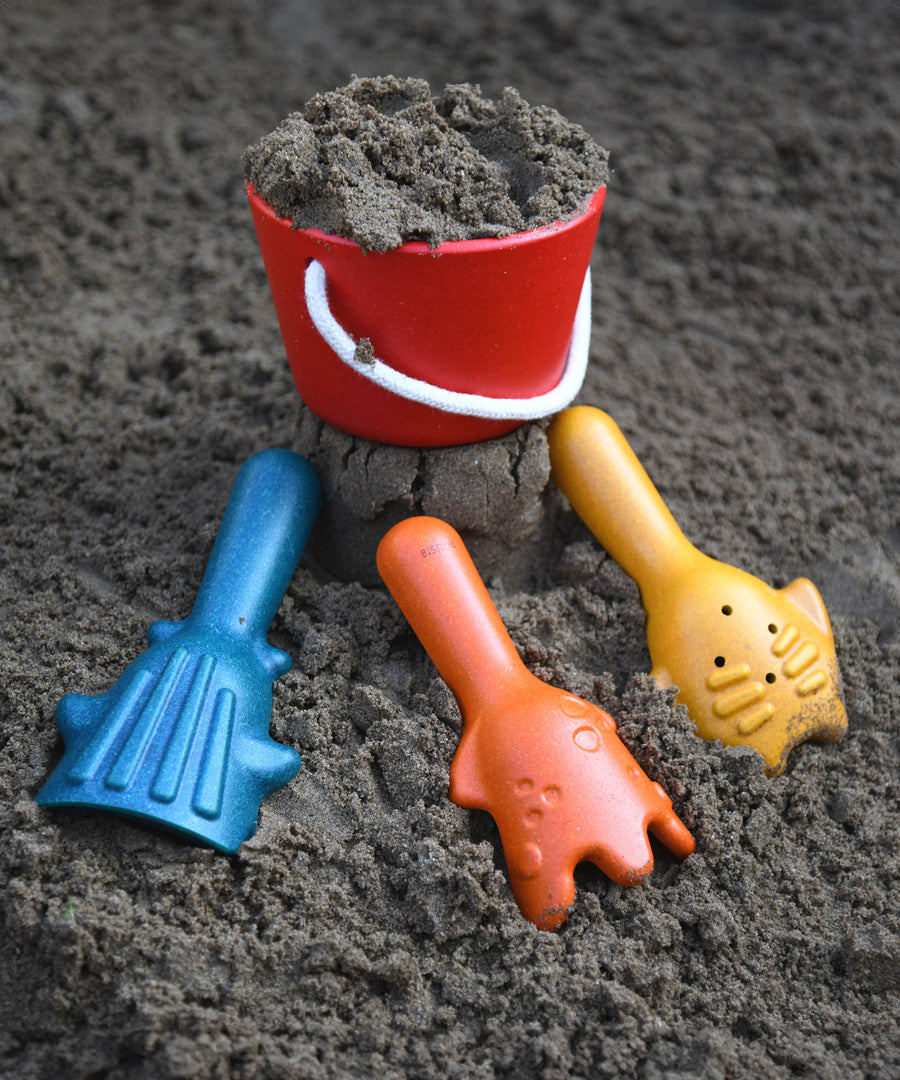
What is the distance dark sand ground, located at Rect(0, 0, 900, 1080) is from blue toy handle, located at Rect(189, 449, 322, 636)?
0.06 m

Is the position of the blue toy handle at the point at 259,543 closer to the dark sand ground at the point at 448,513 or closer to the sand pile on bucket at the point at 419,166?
the dark sand ground at the point at 448,513

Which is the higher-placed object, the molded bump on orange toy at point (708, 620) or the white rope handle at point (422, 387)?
the white rope handle at point (422, 387)

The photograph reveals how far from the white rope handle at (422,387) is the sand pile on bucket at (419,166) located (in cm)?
8

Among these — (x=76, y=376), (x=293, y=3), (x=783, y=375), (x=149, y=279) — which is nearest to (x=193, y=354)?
(x=76, y=376)

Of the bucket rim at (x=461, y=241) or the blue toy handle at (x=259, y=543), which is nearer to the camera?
the bucket rim at (x=461, y=241)

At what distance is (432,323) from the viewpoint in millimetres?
1073

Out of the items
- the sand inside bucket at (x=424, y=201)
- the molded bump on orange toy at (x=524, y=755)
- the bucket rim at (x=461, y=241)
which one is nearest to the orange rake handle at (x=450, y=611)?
the molded bump on orange toy at (x=524, y=755)

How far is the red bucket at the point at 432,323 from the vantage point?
104cm

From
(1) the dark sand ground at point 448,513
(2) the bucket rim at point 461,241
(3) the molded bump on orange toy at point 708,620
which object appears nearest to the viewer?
(1) the dark sand ground at point 448,513

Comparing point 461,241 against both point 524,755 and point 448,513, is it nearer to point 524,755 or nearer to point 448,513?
point 448,513

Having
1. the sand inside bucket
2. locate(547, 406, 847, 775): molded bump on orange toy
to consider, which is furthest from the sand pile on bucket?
locate(547, 406, 847, 775): molded bump on orange toy

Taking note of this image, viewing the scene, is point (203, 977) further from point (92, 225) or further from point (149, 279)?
point (92, 225)

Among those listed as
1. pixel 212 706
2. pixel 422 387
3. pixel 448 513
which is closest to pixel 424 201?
pixel 422 387

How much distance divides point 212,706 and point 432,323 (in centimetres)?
48
